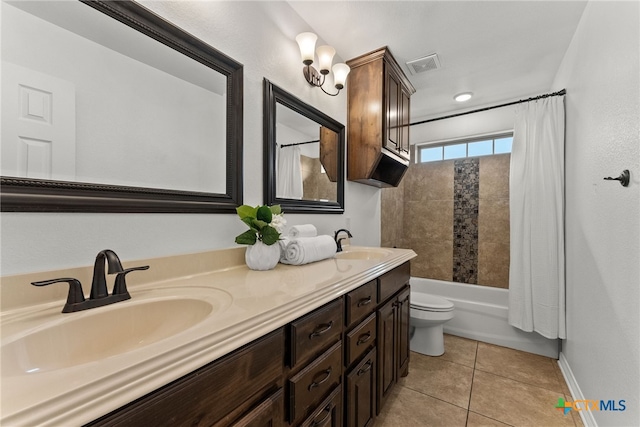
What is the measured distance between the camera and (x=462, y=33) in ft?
5.74

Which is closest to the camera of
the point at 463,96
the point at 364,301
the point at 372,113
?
the point at 364,301

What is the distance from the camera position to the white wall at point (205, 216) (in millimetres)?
711

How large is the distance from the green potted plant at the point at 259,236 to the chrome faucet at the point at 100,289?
435mm

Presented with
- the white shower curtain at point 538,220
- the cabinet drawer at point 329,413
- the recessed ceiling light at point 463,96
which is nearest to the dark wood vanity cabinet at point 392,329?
the cabinet drawer at point 329,413

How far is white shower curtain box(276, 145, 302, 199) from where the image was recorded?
4.86 ft

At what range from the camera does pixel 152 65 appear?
3.13 ft

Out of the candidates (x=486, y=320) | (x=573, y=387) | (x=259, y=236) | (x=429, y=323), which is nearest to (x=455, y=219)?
(x=486, y=320)

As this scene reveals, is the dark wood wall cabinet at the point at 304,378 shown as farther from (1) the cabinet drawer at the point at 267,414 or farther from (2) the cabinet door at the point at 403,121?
(2) the cabinet door at the point at 403,121

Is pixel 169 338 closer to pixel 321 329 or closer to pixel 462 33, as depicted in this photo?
pixel 321 329

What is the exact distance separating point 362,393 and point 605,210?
1.46 m

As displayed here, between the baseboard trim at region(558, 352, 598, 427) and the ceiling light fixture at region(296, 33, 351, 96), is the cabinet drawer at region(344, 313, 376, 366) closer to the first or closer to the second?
the baseboard trim at region(558, 352, 598, 427)

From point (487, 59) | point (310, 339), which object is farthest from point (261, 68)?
point (487, 59)

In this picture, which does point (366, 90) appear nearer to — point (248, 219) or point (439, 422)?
point (248, 219)

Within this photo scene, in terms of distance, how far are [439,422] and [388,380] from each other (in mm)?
393
